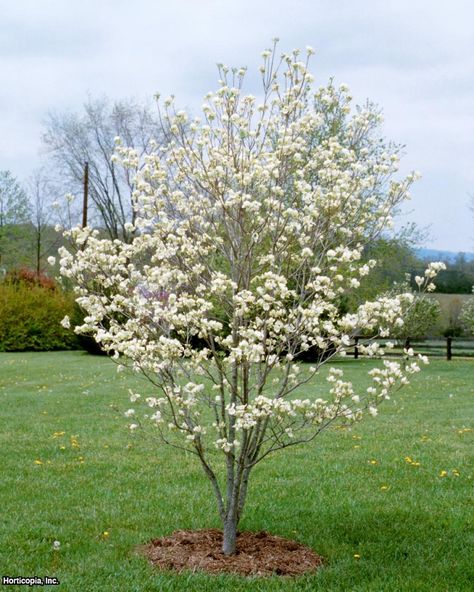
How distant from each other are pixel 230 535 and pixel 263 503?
147 cm

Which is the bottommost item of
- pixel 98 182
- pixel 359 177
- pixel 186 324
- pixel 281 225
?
pixel 186 324

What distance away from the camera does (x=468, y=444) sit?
9430 mm

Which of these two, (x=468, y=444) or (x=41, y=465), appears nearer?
(x=41, y=465)

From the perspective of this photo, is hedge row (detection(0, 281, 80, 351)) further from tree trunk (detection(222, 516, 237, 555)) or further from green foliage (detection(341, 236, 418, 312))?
tree trunk (detection(222, 516, 237, 555))

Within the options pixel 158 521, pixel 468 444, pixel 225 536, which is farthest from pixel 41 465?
pixel 468 444

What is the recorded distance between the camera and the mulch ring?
5.05 meters

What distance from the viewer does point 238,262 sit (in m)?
5.29

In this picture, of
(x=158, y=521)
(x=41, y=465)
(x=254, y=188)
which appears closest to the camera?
(x=254, y=188)

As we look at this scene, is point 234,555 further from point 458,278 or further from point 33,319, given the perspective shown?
point 458,278

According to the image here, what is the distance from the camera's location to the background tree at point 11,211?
1747 inches

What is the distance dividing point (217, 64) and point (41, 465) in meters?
4.93

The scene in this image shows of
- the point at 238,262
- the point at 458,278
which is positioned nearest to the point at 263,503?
the point at 238,262

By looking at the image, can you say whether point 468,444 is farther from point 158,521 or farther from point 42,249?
point 42,249

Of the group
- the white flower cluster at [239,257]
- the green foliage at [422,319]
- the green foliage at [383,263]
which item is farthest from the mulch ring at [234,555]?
the green foliage at [422,319]
